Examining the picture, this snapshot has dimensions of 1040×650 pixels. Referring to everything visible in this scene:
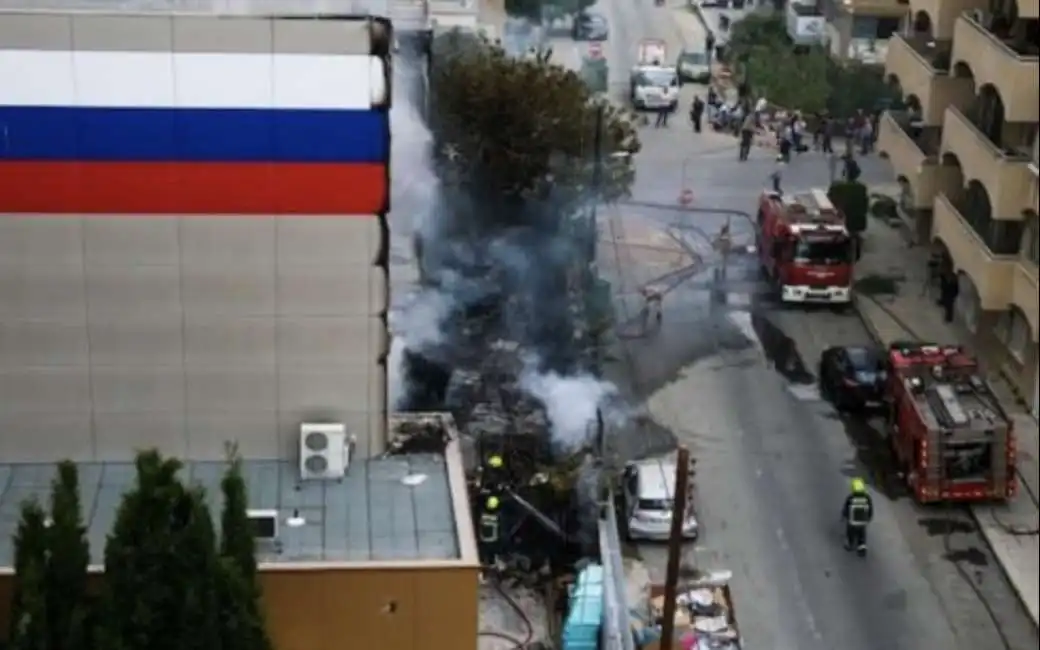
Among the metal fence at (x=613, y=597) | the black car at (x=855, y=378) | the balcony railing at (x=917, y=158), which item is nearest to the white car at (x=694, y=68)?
the balcony railing at (x=917, y=158)

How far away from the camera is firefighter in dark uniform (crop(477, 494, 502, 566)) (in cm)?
2022

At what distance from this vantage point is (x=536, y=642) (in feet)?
62.6

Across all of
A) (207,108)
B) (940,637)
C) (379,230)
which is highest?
(207,108)

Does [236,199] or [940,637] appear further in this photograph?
[940,637]

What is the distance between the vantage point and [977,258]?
1074 inches

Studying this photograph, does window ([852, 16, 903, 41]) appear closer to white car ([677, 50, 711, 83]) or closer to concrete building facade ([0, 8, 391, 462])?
white car ([677, 50, 711, 83])

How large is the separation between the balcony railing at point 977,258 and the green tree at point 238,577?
1566 centimetres

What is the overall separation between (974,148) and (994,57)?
1.64m

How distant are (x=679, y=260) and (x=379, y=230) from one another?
17525 millimetres

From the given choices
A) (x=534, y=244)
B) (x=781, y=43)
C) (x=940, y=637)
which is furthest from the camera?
(x=781, y=43)

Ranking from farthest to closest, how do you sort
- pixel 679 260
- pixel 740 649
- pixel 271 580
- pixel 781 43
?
pixel 781 43
pixel 679 260
pixel 740 649
pixel 271 580

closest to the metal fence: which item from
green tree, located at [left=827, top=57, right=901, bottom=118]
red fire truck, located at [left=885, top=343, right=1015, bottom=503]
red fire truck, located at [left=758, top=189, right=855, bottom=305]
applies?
red fire truck, located at [left=885, top=343, right=1015, bottom=503]

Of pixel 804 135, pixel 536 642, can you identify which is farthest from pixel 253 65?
pixel 804 135

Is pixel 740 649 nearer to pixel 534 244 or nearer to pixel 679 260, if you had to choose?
pixel 534 244
